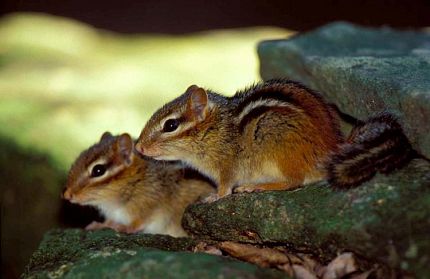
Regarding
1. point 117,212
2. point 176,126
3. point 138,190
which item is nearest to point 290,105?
point 176,126

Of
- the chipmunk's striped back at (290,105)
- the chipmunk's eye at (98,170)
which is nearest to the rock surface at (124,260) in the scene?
the chipmunk's eye at (98,170)

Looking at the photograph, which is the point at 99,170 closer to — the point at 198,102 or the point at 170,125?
the point at 170,125

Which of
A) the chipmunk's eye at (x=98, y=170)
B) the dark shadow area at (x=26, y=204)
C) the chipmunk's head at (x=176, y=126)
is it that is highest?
the chipmunk's head at (x=176, y=126)

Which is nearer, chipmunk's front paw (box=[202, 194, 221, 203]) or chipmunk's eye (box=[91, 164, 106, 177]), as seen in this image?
chipmunk's front paw (box=[202, 194, 221, 203])

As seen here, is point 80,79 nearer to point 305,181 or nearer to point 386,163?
point 305,181

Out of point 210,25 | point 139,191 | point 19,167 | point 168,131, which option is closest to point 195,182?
point 139,191

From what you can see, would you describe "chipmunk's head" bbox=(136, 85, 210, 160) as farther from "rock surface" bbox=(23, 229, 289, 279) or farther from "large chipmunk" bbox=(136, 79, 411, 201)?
"rock surface" bbox=(23, 229, 289, 279)

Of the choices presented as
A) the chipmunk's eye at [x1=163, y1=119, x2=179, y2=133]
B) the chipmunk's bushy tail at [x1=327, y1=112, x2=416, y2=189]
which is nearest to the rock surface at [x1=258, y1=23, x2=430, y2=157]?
the chipmunk's bushy tail at [x1=327, y1=112, x2=416, y2=189]

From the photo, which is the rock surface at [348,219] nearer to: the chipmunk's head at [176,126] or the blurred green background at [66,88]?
the chipmunk's head at [176,126]
